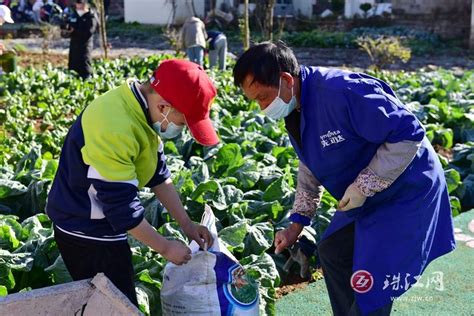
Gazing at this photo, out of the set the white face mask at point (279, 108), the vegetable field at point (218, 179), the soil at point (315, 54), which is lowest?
the soil at point (315, 54)

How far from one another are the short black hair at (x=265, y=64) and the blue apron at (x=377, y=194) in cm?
13

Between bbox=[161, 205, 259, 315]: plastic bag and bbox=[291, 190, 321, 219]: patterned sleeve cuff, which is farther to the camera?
bbox=[291, 190, 321, 219]: patterned sleeve cuff

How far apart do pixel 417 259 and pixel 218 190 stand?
2.17 metres

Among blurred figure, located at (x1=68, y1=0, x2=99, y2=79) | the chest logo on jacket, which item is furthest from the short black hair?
blurred figure, located at (x1=68, y1=0, x2=99, y2=79)

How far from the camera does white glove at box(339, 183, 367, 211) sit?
3.11 meters

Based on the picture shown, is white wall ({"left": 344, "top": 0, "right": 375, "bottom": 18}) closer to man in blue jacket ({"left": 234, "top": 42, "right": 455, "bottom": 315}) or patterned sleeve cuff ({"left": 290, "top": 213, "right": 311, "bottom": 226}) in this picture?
patterned sleeve cuff ({"left": 290, "top": 213, "right": 311, "bottom": 226})

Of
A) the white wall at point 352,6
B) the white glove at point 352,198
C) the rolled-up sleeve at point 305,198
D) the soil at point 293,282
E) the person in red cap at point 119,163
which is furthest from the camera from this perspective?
the white wall at point 352,6

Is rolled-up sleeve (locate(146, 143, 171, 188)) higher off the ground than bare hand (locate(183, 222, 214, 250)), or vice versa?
rolled-up sleeve (locate(146, 143, 171, 188))

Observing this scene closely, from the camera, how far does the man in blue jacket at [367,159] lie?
3.04 metres

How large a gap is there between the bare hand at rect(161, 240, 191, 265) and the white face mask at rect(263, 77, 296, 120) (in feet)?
2.24

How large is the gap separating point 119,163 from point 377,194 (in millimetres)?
1065

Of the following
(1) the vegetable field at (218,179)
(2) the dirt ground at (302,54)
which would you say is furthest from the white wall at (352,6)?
(1) the vegetable field at (218,179)

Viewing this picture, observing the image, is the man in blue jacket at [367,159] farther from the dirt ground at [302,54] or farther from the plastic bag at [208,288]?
the dirt ground at [302,54]

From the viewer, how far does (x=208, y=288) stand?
3.36m
